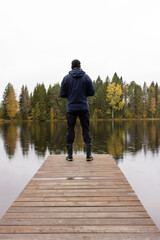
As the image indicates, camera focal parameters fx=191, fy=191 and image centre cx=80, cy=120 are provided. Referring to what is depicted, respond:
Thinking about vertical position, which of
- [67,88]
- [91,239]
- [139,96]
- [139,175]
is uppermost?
[139,96]

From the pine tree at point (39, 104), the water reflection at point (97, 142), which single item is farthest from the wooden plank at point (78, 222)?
the pine tree at point (39, 104)

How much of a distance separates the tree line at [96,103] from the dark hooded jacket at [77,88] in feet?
198

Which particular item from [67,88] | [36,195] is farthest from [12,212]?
[67,88]

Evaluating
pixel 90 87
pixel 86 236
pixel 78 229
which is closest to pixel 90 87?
pixel 90 87

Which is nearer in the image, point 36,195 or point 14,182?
point 36,195

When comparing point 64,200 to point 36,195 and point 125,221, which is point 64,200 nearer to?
point 36,195

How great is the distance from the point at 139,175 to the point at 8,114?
6736 centimetres

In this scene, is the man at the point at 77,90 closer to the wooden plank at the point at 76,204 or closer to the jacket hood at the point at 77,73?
the jacket hood at the point at 77,73

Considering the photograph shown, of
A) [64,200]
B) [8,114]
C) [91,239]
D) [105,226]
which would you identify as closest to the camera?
[91,239]

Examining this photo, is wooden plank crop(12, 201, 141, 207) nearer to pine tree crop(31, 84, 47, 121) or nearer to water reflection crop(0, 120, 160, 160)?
water reflection crop(0, 120, 160, 160)

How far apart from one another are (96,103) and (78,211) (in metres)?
66.9

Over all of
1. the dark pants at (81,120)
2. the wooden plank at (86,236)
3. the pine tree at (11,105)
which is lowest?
the wooden plank at (86,236)

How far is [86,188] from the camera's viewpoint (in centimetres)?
376

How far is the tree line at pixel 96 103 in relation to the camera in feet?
222
